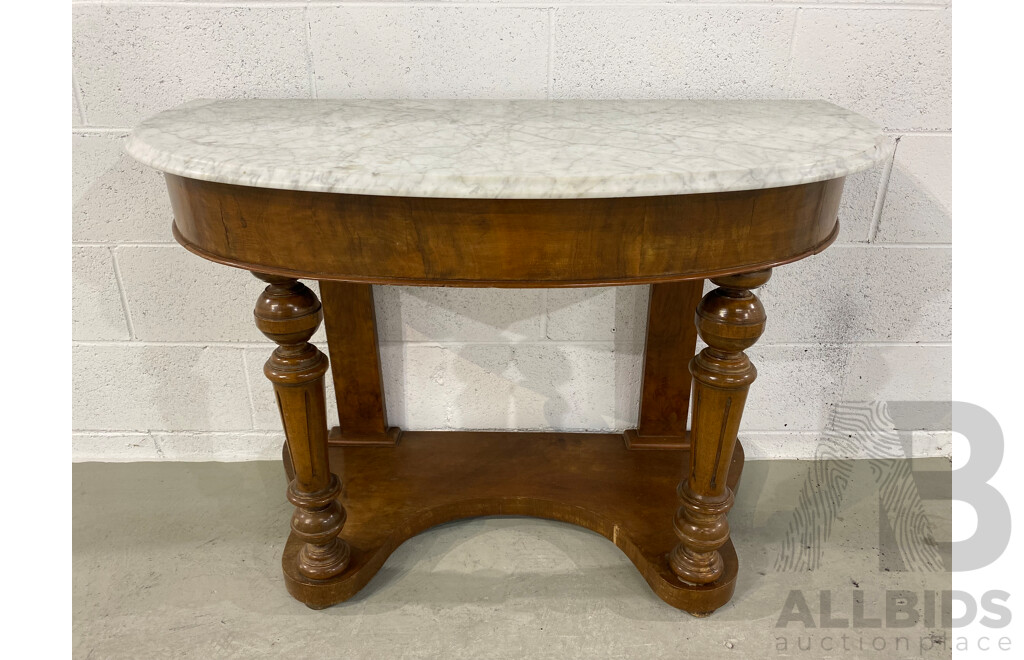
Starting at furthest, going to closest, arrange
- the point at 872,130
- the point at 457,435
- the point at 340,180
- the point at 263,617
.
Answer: the point at 457,435 < the point at 263,617 < the point at 872,130 < the point at 340,180

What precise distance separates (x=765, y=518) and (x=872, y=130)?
73 centimetres

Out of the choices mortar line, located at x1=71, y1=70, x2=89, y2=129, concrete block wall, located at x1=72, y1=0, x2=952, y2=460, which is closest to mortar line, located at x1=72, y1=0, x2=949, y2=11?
concrete block wall, located at x1=72, y1=0, x2=952, y2=460

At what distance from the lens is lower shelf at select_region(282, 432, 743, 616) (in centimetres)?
117

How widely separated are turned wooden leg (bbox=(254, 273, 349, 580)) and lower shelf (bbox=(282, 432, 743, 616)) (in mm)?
53

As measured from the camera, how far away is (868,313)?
1.40m

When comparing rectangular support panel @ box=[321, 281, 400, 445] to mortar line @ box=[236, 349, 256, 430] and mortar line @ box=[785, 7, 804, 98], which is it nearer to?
mortar line @ box=[236, 349, 256, 430]

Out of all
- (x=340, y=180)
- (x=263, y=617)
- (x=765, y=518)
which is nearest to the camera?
(x=340, y=180)

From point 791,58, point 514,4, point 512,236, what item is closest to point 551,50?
point 514,4

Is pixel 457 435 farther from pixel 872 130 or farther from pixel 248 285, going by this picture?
pixel 872 130

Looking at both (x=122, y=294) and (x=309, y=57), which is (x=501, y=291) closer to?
(x=309, y=57)

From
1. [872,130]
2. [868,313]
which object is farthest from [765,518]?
[872,130]

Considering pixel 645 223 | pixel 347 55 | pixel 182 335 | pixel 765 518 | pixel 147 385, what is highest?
pixel 347 55

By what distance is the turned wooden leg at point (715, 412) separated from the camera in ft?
3.15

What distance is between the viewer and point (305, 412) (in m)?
1.06
